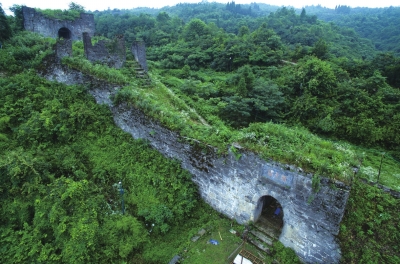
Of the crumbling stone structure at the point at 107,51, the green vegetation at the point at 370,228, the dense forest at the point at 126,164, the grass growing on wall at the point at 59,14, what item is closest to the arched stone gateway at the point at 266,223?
the dense forest at the point at 126,164

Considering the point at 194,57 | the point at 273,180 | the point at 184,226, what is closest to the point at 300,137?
the point at 273,180

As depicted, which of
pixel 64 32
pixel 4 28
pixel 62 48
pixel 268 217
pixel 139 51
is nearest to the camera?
pixel 268 217

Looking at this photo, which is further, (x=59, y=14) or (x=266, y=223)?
(x=59, y=14)

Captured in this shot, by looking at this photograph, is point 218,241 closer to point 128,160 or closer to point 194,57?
point 128,160

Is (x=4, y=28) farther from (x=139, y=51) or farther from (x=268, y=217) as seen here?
(x=268, y=217)

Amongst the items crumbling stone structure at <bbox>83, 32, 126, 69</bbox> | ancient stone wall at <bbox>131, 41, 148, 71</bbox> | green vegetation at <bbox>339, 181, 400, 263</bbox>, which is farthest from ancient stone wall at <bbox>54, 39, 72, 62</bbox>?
green vegetation at <bbox>339, 181, 400, 263</bbox>

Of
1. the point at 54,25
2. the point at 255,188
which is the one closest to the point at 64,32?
the point at 54,25

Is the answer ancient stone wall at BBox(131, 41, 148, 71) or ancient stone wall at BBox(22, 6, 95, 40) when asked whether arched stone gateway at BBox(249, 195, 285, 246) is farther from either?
Answer: ancient stone wall at BBox(22, 6, 95, 40)
